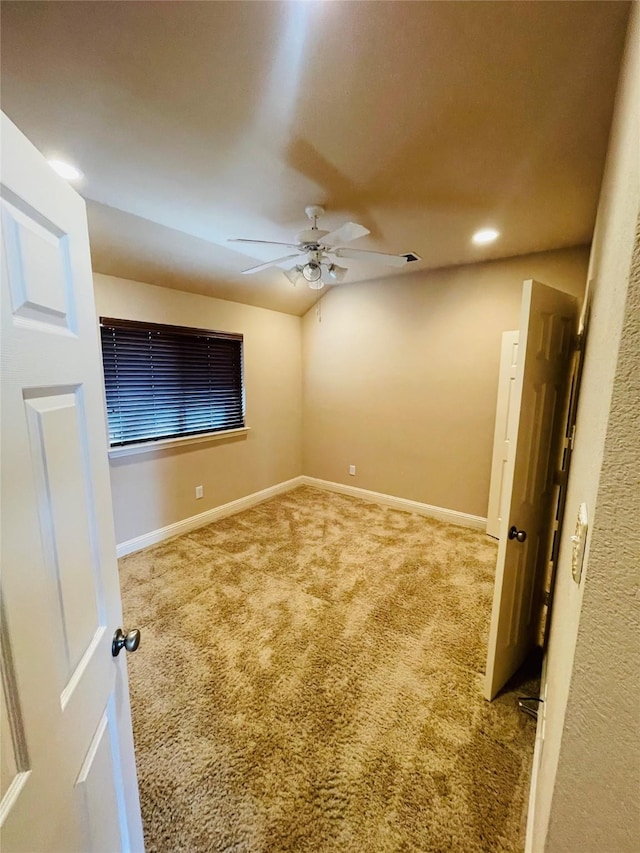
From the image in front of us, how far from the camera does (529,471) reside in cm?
150

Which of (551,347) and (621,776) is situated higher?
(551,347)

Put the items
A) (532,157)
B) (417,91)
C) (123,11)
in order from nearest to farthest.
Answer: (123,11)
(417,91)
(532,157)

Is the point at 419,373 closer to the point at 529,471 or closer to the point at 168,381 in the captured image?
the point at 529,471

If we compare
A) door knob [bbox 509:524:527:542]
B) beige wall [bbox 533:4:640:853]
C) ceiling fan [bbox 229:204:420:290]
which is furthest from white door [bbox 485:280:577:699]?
ceiling fan [bbox 229:204:420:290]

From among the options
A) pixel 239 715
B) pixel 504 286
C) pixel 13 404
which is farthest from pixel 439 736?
pixel 504 286

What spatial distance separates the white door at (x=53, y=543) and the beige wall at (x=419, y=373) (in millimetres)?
3135

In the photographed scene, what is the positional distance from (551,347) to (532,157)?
921mm

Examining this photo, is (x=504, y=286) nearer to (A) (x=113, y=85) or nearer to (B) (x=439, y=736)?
(A) (x=113, y=85)

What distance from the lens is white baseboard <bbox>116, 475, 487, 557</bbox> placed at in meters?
2.98

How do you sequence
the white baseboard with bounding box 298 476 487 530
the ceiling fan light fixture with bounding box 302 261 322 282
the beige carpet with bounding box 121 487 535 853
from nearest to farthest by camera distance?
the beige carpet with bounding box 121 487 535 853 < the ceiling fan light fixture with bounding box 302 261 322 282 < the white baseboard with bounding box 298 476 487 530

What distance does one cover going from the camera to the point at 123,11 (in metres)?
0.98

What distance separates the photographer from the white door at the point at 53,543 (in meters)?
0.48

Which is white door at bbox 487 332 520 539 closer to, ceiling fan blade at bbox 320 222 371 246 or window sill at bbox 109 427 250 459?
ceiling fan blade at bbox 320 222 371 246

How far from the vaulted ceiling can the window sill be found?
1524 mm
